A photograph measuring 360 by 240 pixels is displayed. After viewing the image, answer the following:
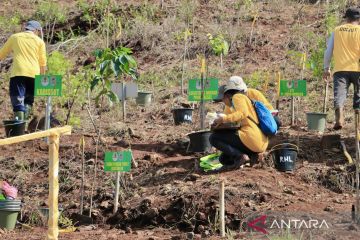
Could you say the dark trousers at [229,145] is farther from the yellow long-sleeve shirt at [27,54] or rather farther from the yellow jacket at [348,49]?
the yellow long-sleeve shirt at [27,54]

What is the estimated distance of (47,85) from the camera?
7.96m

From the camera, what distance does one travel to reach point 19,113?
8750mm

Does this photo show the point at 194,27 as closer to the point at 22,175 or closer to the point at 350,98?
the point at 350,98

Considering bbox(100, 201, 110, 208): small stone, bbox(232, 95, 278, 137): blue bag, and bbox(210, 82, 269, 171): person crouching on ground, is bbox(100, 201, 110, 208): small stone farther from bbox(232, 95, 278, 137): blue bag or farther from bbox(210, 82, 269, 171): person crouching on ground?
bbox(232, 95, 278, 137): blue bag

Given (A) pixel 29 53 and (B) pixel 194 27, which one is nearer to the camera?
(A) pixel 29 53

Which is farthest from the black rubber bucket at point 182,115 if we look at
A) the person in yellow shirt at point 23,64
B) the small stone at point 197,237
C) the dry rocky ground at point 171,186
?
the small stone at point 197,237

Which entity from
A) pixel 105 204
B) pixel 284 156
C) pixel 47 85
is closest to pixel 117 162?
pixel 105 204

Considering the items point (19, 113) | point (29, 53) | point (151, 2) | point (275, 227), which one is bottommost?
point (275, 227)

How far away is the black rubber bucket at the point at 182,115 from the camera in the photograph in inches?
364

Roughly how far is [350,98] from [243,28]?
3.08 meters

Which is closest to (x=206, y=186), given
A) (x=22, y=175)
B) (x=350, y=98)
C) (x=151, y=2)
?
(x=22, y=175)

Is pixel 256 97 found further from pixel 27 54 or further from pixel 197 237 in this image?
pixel 27 54

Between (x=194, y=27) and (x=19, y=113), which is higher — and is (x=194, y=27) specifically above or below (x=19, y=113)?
above

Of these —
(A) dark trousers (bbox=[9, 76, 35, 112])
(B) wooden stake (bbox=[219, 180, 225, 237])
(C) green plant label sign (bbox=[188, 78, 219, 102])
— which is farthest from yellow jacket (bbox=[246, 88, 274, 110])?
(A) dark trousers (bbox=[9, 76, 35, 112])
